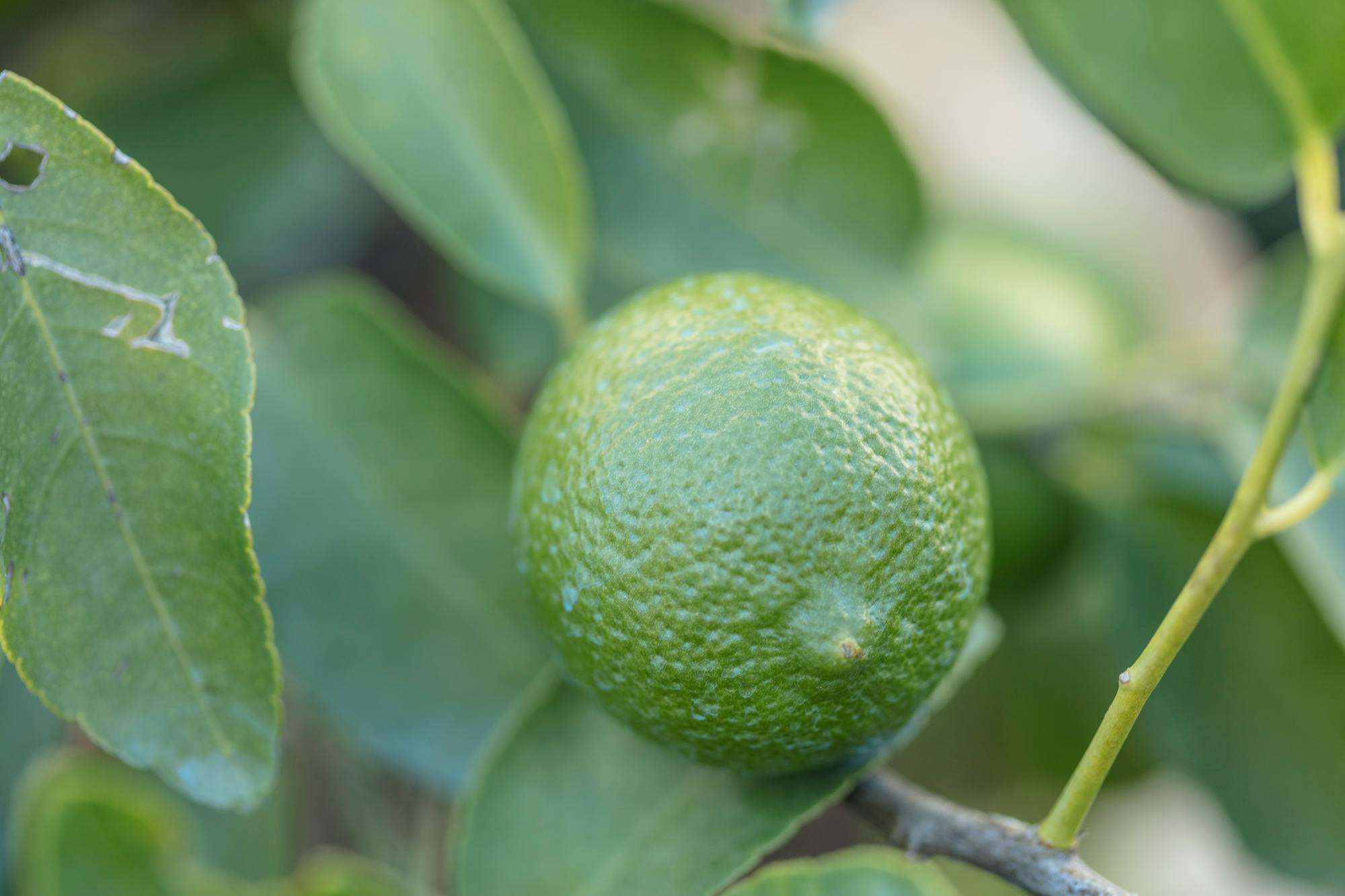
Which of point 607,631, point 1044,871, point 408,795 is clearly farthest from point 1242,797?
point 408,795

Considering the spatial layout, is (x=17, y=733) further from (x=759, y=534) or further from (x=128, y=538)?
(x=759, y=534)

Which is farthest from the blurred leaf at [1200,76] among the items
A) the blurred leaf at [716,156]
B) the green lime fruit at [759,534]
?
the green lime fruit at [759,534]

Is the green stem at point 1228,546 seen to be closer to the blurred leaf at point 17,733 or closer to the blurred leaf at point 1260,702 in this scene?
the blurred leaf at point 1260,702

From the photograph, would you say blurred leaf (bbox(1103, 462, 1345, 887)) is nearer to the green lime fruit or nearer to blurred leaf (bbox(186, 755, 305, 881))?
the green lime fruit

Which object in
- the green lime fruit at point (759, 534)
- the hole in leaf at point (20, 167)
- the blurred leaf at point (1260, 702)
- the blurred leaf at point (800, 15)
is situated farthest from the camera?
the hole in leaf at point (20, 167)

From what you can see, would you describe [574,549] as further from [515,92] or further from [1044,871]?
[515,92]

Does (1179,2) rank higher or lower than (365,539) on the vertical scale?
higher
